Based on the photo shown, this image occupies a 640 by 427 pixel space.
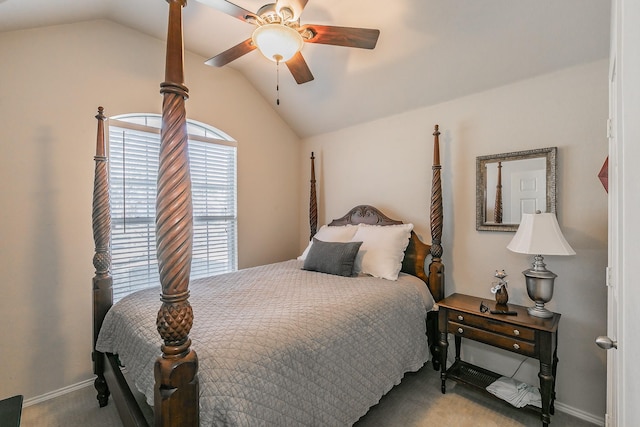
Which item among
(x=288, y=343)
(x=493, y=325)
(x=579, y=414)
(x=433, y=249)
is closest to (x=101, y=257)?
(x=288, y=343)

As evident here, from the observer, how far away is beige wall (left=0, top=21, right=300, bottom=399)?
2.11 meters

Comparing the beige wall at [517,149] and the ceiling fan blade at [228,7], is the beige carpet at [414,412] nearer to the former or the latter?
the beige wall at [517,149]

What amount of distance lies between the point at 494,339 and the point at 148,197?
10.3 feet

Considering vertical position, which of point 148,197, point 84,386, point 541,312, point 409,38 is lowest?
point 84,386

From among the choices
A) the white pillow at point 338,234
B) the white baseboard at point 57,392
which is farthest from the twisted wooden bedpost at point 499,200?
the white baseboard at point 57,392

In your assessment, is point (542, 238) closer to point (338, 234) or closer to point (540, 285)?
point (540, 285)

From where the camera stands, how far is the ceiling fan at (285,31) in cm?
165

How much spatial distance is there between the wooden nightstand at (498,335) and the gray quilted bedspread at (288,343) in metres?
0.23

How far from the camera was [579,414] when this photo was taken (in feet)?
6.70

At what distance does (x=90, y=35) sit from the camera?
2.43m

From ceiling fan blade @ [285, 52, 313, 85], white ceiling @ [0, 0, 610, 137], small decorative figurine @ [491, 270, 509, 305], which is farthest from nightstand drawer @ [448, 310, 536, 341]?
ceiling fan blade @ [285, 52, 313, 85]

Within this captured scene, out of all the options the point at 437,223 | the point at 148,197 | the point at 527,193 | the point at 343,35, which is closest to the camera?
the point at 343,35

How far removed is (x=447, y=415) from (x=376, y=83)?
2.82 meters

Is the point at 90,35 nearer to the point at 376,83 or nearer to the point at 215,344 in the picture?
the point at 376,83
